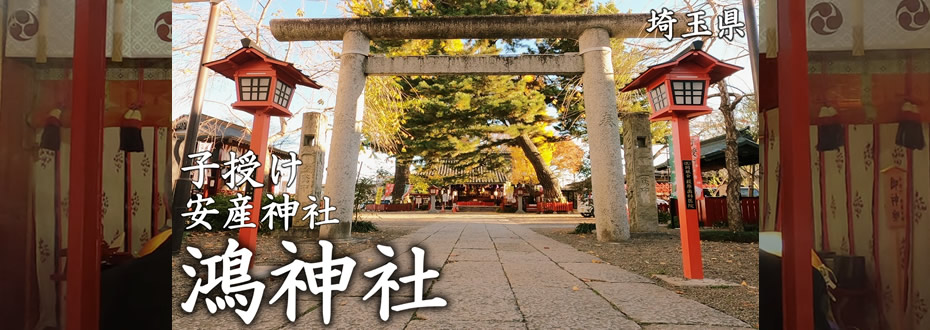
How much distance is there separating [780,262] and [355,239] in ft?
21.3

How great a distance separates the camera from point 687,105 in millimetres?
3416

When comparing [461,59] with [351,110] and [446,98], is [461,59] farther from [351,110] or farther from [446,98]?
[446,98]

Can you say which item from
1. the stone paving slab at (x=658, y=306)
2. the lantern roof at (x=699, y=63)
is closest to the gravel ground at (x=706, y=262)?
the stone paving slab at (x=658, y=306)

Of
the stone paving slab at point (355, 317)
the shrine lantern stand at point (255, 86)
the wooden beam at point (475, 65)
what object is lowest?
the stone paving slab at point (355, 317)

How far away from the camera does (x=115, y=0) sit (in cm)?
133

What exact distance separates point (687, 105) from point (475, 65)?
3971 millimetres

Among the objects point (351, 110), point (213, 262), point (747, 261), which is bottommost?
point (747, 261)

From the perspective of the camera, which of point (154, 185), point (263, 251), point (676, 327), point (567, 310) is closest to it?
point (154, 185)

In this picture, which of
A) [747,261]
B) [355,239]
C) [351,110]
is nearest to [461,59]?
[351,110]

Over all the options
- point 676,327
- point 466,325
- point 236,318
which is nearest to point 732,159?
point 676,327

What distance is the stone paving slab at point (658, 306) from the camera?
2.28 metres

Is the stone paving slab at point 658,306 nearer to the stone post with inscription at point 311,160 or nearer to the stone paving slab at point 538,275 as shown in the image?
the stone paving slab at point 538,275

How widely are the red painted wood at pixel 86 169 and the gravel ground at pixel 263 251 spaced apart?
→ 4.73ft

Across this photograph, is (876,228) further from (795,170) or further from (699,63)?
(699,63)
